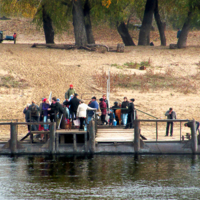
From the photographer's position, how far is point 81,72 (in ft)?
107

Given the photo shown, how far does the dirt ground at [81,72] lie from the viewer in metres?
26.8

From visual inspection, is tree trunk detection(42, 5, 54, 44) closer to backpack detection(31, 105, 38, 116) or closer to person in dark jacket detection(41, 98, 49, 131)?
backpack detection(31, 105, 38, 116)

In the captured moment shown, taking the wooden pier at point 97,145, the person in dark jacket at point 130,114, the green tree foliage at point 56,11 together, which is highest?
the green tree foliage at point 56,11

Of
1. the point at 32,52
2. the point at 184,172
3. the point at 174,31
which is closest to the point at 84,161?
the point at 184,172

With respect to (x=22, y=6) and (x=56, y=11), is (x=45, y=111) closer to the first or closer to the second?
(x=56, y=11)

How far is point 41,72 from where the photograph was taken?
32531 mm

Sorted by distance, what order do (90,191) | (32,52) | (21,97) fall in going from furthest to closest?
1. (32,52)
2. (21,97)
3. (90,191)

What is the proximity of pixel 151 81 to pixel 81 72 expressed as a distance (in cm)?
538

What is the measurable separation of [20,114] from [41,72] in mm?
7580

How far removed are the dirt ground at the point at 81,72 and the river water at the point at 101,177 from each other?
5.93 meters

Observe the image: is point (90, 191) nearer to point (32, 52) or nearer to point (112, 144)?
point (112, 144)

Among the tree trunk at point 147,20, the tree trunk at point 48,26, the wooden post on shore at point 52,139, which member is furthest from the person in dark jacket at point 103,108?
the tree trunk at point 147,20

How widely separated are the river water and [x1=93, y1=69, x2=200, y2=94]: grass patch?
1347 centimetres

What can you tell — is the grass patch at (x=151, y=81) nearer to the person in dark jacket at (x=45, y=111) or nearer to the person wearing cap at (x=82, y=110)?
the person in dark jacket at (x=45, y=111)
